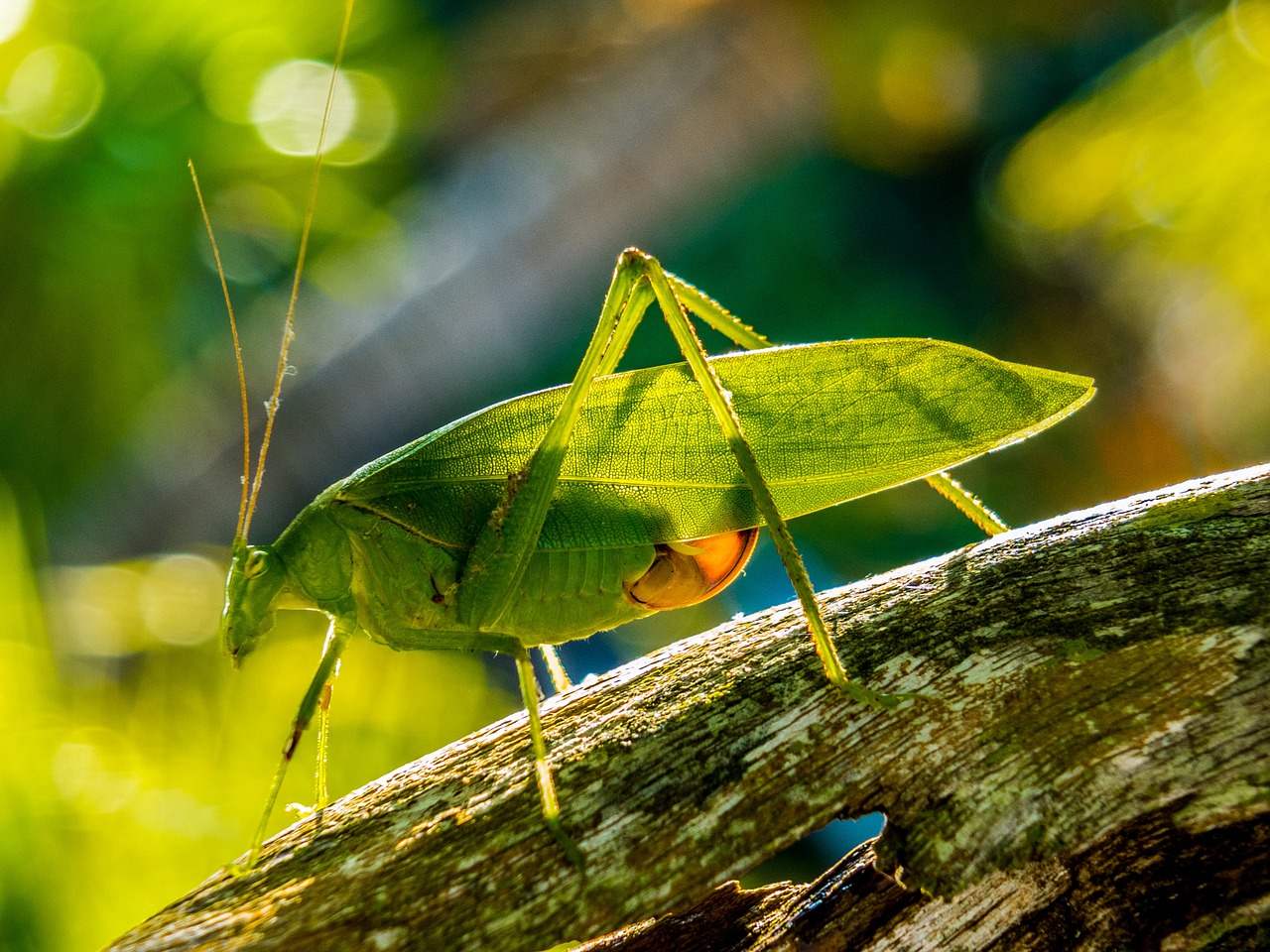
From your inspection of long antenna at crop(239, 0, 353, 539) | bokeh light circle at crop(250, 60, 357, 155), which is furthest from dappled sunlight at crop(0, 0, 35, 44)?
long antenna at crop(239, 0, 353, 539)

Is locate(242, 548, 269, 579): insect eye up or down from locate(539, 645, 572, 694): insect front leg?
up

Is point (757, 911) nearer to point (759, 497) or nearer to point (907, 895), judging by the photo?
point (907, 895)

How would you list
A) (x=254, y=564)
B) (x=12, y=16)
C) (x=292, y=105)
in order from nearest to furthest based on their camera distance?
(x=254, y=564) → (x=12, y=16) → (x=292, y=105)

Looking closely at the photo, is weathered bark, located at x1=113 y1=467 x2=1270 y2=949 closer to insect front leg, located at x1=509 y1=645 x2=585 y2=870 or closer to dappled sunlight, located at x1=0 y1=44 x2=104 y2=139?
insect front leg, located at x1=509 y1=645 x2=585 y2=870

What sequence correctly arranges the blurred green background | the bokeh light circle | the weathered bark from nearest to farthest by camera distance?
the weathered bark, the blurred green background, the bokeh light circle

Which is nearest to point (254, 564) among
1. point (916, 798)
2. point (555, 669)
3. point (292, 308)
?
point (292, 308)

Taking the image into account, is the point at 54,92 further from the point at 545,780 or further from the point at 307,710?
the point at 545,780

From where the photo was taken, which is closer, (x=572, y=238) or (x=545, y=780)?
(x=545, y=780)
